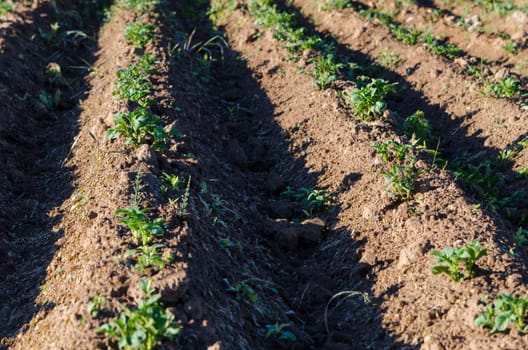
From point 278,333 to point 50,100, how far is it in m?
4.67

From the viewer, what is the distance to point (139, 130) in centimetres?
514

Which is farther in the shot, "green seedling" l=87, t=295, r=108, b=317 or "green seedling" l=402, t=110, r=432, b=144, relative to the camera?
"green seedling" l=402, t=110, r=432, b=144

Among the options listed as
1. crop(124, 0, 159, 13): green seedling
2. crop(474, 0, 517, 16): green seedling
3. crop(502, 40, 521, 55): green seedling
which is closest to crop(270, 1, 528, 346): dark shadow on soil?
crop(502, 40, 521, 55): green seedling

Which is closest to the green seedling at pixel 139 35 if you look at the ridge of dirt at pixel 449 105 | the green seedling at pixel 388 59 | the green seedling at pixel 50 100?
the green seedling at pixel 50 100

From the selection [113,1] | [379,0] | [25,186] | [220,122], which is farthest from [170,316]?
[113,1]

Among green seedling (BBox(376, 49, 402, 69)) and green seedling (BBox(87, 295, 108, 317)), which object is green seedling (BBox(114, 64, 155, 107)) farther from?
green seedling (BBox(376, 49, 402, 69))

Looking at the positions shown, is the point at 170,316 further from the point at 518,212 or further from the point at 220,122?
the point at 220,122

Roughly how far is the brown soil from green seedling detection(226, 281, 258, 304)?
51 millimetres

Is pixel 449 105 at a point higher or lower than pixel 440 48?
lower

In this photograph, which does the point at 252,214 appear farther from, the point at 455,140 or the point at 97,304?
the point at 455,140

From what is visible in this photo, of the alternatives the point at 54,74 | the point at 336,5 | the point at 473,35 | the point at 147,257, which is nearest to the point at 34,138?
the point at 54,74

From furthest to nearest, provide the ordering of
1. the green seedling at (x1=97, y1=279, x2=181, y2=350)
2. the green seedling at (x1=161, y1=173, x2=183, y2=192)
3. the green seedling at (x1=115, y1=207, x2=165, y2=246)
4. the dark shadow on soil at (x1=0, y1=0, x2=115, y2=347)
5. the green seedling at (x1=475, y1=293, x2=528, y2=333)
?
the green seedling at (x1=161, y1=173, x2=183, y2=192) < the dark shadow on soil at (x1=0, y1=0, x2=115, y2=347) < the green seedling at (x1=115, y1=207, x2=165, y2=246) < the green seedling at (x1=475, y1=293, x2=528, y2=333) < the green seedling at (x1=97, y1=279, x2=181, y2=350)

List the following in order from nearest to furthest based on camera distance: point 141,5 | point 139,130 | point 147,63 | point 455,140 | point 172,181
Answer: point 172,181 → point 139,130 → point 455,140 → point 147,63 → point 141,5

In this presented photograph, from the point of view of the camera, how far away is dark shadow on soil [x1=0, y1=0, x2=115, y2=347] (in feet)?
14.1
